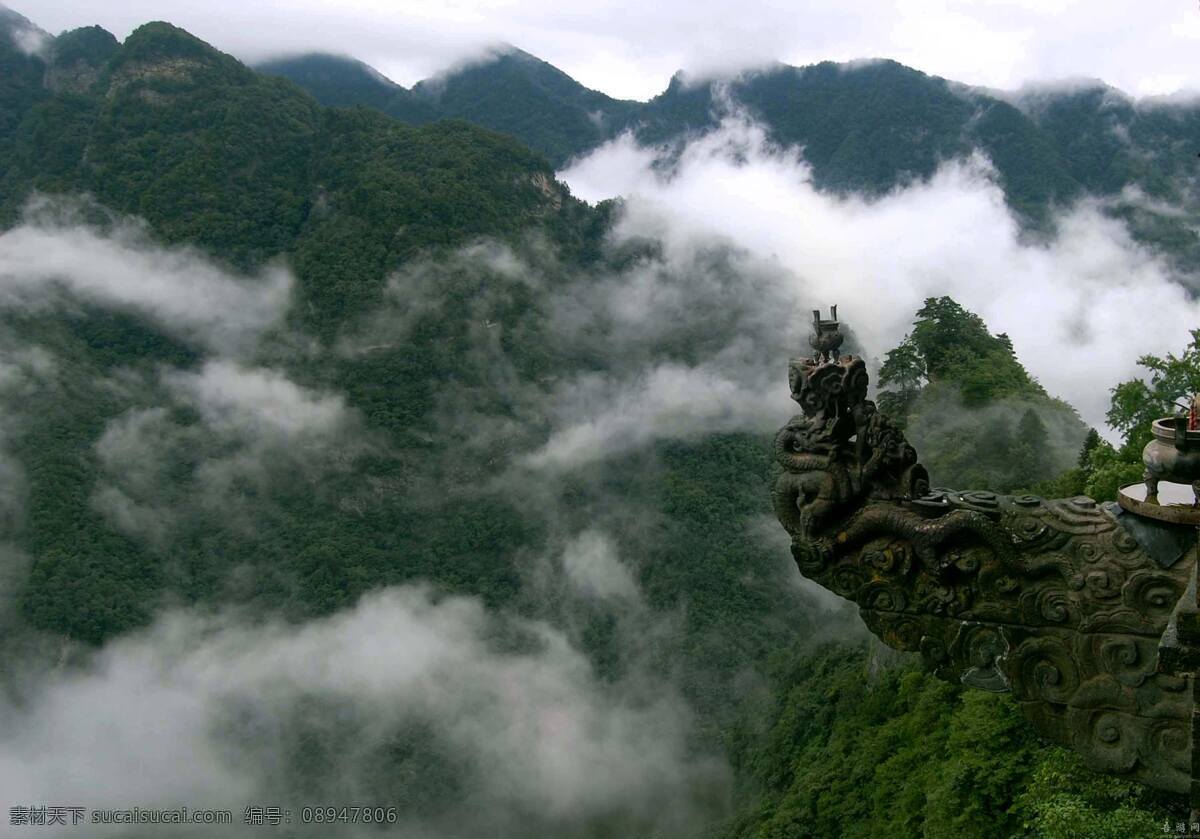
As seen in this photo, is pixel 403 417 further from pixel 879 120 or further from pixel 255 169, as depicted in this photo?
pixel 879 120

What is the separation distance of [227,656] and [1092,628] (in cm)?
8132

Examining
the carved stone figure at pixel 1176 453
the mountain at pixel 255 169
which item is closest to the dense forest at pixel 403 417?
the mountain at pixel 255 169

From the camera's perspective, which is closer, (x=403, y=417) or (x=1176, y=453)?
(x=1176, y=453)

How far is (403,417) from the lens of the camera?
94.8m

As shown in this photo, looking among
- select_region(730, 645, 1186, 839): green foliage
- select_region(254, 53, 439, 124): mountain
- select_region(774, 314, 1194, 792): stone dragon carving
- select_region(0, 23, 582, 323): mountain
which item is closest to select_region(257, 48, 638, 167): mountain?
select_region(254, 53, 439, 124): mountain

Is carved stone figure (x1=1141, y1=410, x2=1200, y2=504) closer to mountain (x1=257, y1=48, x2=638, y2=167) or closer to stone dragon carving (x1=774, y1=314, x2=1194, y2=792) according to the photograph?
stone dragon carving (x1=774, y1=314, x2=1194, y2=792)

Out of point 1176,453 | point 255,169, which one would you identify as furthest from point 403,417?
point 1176,453

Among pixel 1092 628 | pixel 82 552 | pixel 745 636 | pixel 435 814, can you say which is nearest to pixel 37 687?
pixel 82 552

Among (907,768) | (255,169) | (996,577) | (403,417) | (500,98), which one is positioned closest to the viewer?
(996,577)

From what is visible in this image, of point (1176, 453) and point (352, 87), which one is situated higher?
point (352, 87)

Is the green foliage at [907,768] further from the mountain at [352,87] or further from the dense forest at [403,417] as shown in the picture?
the mountain at [352,87]

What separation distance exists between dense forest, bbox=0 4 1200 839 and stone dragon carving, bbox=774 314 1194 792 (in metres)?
27.1

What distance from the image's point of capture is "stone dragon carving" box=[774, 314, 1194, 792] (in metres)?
7.56

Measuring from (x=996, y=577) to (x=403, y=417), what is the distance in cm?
8969
